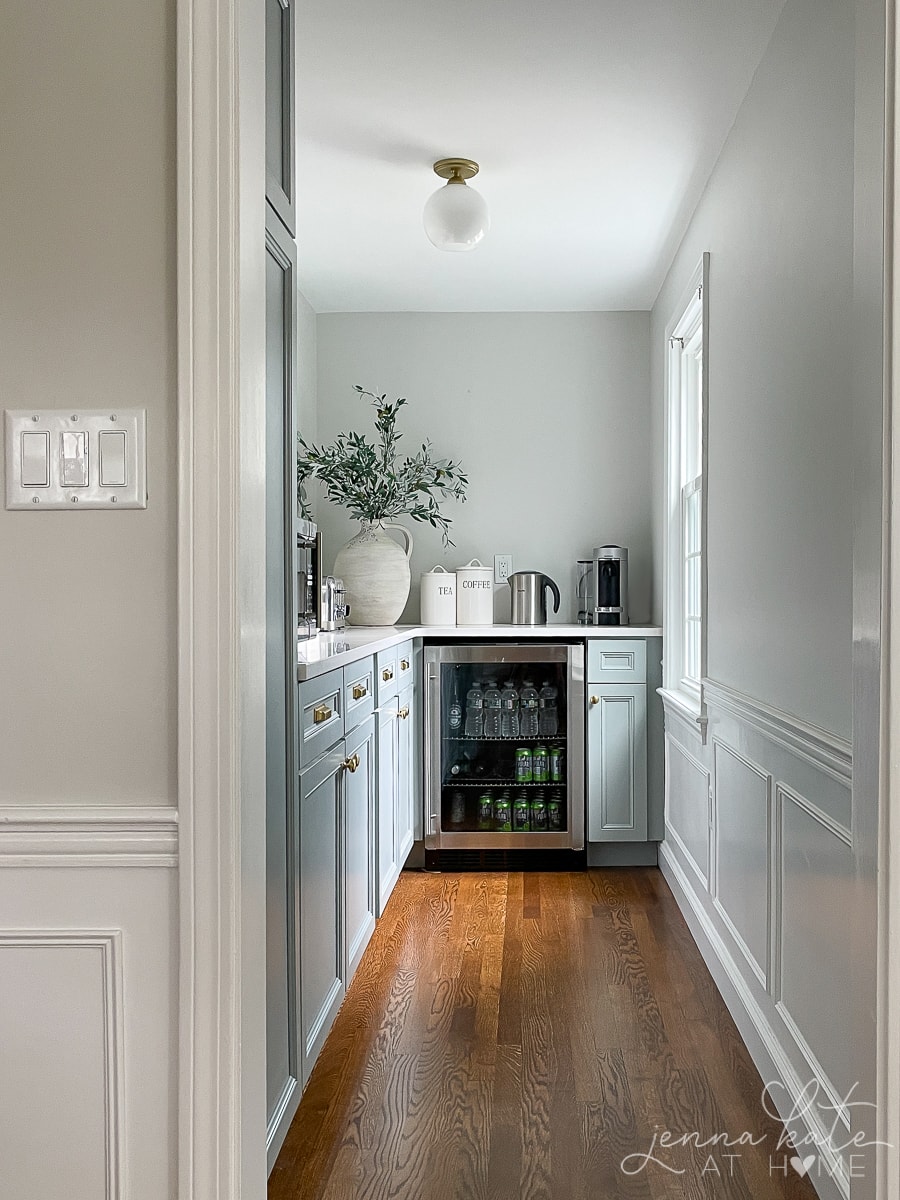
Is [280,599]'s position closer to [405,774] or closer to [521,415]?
[405,774]

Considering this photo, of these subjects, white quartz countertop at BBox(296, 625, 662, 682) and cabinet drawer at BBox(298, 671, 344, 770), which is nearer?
cabinet drawer at BBox(298, 671, 344, 770)

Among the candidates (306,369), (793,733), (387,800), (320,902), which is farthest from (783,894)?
(306,369)

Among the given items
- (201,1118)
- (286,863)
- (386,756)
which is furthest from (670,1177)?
(386,756)

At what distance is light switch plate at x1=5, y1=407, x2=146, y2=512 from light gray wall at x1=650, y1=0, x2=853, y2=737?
1215 millimetres

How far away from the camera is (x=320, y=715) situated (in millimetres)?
2176

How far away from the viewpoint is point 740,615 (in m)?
2.72

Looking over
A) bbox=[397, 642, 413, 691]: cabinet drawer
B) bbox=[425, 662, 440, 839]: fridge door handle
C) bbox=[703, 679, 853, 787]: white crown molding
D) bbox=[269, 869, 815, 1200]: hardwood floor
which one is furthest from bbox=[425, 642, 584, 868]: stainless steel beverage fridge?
bbox=[703, 679, 853, 787]: white crown molding

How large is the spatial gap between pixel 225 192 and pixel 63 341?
0.79ft

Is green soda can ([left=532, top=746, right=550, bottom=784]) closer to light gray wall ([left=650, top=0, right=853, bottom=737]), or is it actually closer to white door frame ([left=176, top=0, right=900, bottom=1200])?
light gray wall ([left=650, top=0, right=853, bottom=737])

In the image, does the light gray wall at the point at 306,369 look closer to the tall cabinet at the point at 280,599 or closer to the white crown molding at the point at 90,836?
the tall cabinet at the point at 280,599

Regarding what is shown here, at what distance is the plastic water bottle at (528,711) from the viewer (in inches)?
171

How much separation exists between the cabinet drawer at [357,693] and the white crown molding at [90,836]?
1389 mm

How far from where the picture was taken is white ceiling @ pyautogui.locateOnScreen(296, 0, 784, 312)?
7.67 feet

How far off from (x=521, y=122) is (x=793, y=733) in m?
1.82
